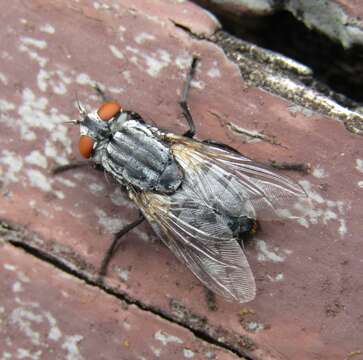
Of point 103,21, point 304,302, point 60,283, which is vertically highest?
point 103,21

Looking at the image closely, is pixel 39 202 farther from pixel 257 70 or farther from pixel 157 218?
pixel 257 70

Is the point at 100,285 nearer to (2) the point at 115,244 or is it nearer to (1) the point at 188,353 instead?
(2) the point at 115,244

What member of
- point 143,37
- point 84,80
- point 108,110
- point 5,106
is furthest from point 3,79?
point 143,37

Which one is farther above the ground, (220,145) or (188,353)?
(220,145)

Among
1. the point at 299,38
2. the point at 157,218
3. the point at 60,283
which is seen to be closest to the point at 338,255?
the point at 157,218

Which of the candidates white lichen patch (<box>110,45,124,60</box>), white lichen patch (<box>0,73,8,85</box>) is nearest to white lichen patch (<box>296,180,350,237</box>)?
white lichen patch (<box>110,45,124,60</box>)

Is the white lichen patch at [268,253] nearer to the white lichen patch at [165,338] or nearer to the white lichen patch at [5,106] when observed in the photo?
the white lichen patch at [165,338]
